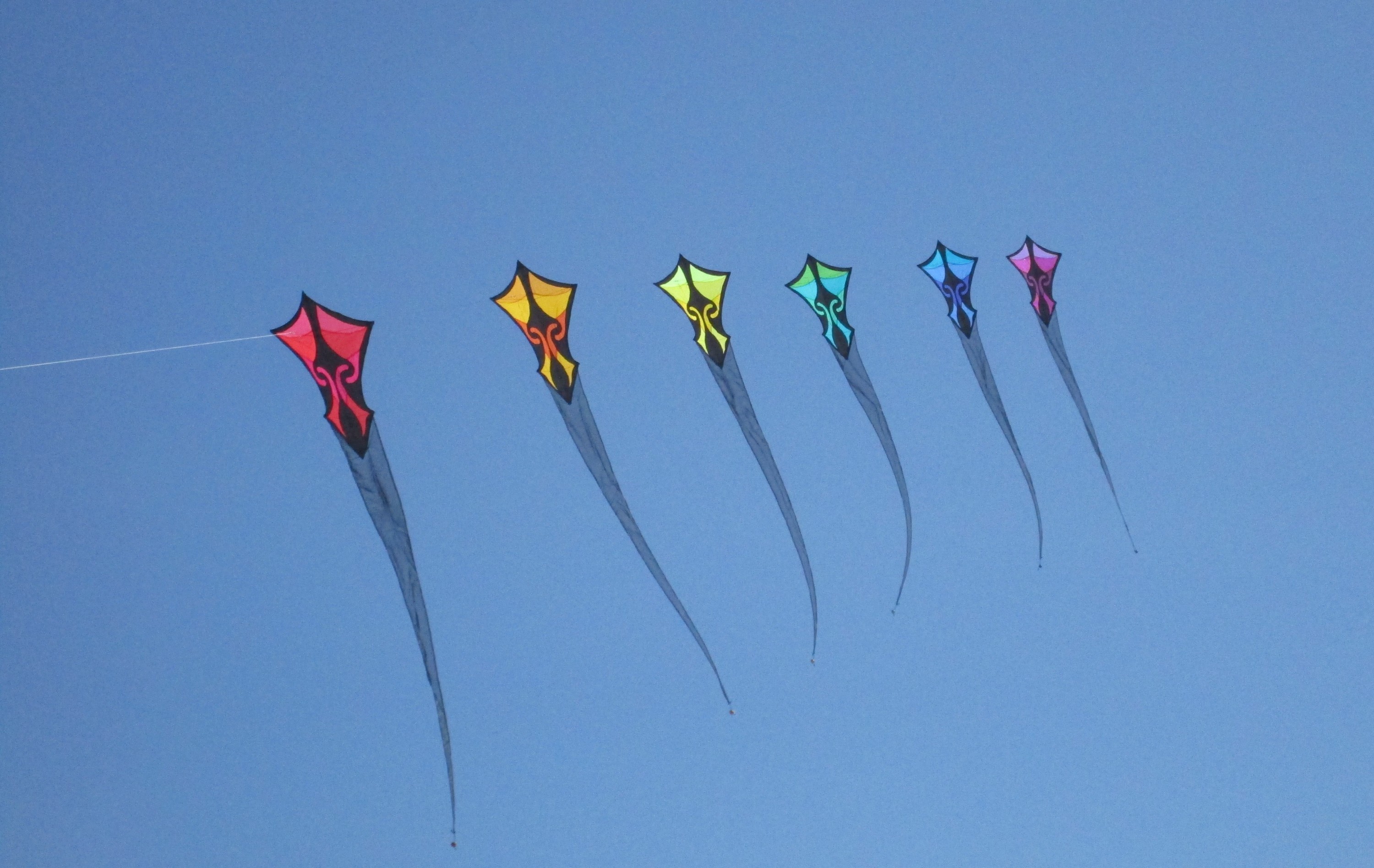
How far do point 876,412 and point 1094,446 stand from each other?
161 inches

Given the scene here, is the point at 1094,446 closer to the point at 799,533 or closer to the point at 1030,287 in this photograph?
the point at 1030,287

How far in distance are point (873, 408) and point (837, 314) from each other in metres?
1.38

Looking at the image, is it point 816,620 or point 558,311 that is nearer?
point 558,311

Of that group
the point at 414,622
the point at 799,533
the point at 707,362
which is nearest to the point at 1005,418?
the point at 799,533

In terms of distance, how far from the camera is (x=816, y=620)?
16.4m

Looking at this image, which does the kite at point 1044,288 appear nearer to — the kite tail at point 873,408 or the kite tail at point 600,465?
the kite tail at point 873,408

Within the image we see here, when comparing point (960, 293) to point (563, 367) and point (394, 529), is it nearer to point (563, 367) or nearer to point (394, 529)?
point (563, 367)

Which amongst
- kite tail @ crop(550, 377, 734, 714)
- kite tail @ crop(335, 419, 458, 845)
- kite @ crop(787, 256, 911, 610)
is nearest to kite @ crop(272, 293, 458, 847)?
kite tail @ crop(335, 419, 458, 845)

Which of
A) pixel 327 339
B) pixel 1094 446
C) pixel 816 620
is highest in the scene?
pixel 327 339

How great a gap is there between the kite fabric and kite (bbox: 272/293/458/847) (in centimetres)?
156

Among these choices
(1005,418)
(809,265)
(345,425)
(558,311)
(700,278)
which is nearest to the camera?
(345,425)

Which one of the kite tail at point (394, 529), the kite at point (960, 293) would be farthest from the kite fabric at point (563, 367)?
the kite at point (960, 293)

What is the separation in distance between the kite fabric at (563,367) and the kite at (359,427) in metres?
1.56

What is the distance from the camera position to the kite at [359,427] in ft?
37.2
